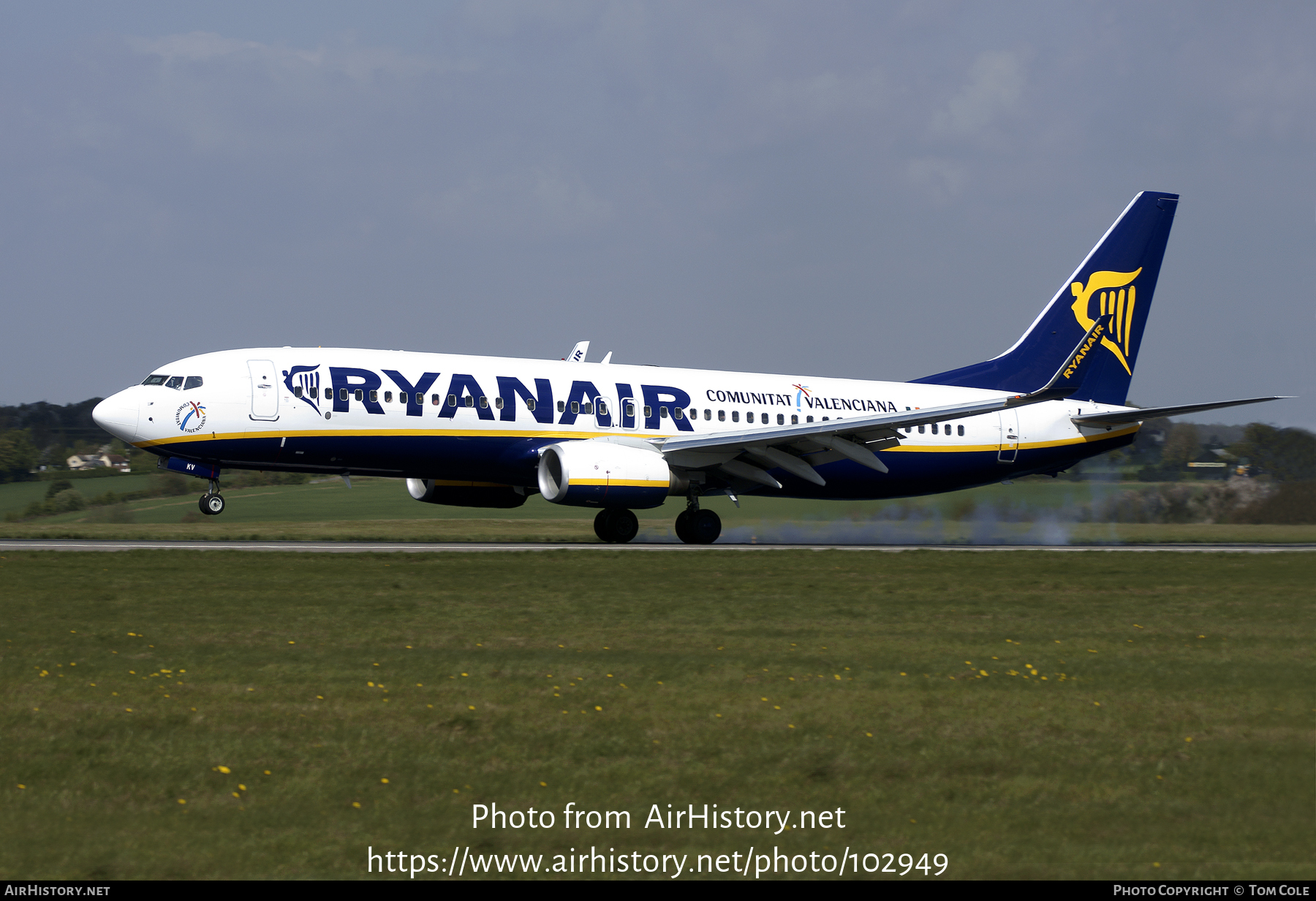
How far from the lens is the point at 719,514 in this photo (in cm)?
3219

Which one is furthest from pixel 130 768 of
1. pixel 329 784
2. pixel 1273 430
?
pixel 1273 430

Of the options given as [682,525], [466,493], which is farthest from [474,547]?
[682,525]

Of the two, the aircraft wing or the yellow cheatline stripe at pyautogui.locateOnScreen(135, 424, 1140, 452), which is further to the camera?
the aircraft wing

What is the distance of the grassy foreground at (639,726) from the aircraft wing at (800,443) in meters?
10.2

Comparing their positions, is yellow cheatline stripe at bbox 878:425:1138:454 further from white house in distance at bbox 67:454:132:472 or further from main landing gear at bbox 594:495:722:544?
white house in distance at bbox 67:454:132:472

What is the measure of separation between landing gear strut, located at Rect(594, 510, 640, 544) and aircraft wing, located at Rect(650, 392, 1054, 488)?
69.7 inches

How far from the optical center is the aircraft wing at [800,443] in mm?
27609

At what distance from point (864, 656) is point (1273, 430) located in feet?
106

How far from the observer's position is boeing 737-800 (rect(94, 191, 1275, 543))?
85.0ft

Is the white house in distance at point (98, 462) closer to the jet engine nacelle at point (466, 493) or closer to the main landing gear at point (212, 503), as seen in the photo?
the jet engine nacelle at point (466, 493)

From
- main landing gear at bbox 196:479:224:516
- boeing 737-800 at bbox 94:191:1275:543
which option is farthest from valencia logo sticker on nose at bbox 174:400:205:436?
main landing gear at bbox 196:479:224:516

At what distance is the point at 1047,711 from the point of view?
398 inches

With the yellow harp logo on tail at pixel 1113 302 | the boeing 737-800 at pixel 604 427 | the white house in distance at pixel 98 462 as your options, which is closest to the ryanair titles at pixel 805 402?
the boeing 737-800 at pixel 604 427
